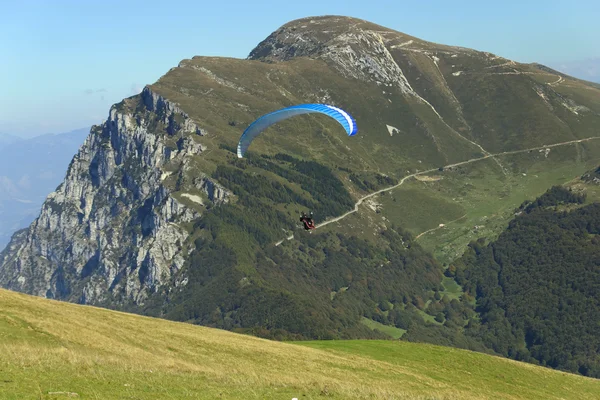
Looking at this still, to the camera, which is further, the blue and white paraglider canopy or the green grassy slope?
the blue and white paraglider canopy

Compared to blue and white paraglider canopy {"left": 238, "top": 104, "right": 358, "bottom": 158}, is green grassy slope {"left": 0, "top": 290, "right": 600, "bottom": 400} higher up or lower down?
lower down

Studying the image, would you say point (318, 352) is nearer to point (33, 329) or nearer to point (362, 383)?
point (362, 383)

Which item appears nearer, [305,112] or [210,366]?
[210,366]

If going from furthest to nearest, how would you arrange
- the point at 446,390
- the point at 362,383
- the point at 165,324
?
the point at 165,324, the point at 446,390, the point at 362,383

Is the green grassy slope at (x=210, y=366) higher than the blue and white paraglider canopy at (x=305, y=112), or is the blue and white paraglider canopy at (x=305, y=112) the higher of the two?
the blue and white paraglider canopy at (x=305, y=112)

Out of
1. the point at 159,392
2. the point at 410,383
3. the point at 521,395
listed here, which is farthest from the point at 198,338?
the point at 521,395

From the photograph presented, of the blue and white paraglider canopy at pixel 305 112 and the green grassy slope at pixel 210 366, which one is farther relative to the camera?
the blue and white paraglider canopy at pixel 305 112

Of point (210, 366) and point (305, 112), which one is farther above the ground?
point (305, 112)

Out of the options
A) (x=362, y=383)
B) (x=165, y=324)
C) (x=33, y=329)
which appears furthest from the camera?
(x=165, y=324)
